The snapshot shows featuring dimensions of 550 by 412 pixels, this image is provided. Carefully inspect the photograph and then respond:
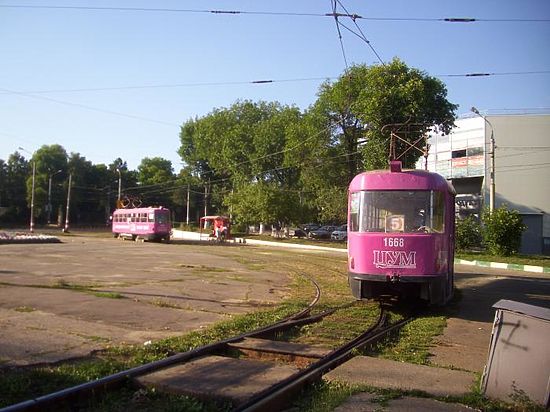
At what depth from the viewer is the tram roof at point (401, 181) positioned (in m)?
11.1

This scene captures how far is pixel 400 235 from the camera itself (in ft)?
35.1

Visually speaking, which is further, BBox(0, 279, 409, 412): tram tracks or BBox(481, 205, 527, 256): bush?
BBox(481, 205, 527, 256): bush

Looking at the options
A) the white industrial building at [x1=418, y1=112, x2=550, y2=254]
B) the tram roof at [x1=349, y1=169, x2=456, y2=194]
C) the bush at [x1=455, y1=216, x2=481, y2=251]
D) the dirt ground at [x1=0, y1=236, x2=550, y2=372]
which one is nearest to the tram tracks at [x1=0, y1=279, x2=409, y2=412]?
the dirt ground at [x1=0, y1=236, x2=550, y2=372]

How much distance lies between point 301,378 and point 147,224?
148ft

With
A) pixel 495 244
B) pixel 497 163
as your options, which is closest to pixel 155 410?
pixel 495 244

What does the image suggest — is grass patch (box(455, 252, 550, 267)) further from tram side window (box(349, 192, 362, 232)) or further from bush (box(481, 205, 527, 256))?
tram side window (box(349, 192, 362, 232))

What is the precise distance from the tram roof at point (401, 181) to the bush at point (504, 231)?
24.9 meters

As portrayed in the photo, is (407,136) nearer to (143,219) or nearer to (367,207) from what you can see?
(143,219)

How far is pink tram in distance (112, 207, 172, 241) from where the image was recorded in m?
48.2

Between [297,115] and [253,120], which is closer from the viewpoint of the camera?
[297,115]

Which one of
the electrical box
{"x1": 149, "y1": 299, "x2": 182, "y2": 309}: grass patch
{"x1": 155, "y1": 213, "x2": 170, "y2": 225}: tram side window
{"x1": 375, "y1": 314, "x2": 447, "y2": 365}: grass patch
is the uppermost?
{"x1": 155, "y1": 213, "x2": 170, "y2": 225}: tram side window

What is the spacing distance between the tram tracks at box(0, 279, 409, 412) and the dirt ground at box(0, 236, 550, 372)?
125 cm

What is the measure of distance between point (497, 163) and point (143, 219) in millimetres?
36392

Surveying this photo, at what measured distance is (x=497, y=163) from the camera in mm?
54500
